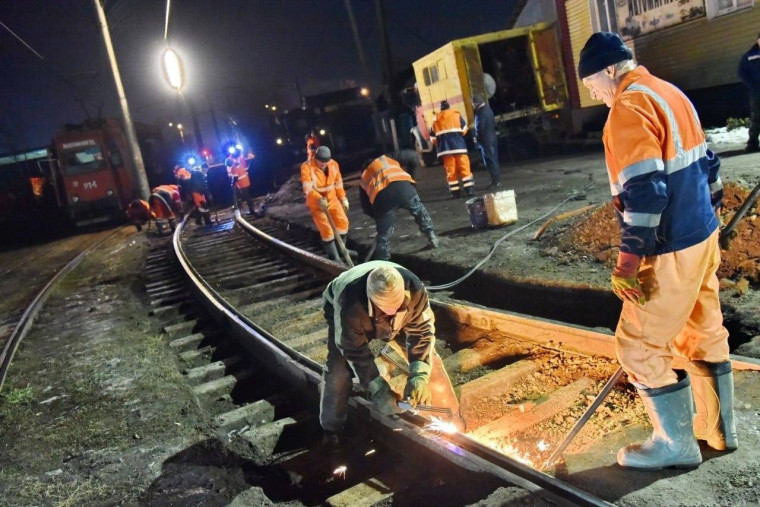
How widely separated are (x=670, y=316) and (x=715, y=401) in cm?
60

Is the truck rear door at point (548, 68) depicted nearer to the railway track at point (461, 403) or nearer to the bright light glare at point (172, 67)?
the railway track at point (461, 403)

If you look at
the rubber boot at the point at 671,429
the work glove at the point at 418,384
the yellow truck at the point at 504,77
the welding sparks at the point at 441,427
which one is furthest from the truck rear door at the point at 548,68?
the rubber boot at the point at 671,429

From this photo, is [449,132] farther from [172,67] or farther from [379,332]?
[172,67]

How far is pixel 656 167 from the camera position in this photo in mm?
2449

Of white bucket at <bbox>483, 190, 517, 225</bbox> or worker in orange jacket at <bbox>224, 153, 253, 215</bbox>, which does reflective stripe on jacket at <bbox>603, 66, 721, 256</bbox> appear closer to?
white bucket at <bbox>483, 190, 517, 225</bbox>

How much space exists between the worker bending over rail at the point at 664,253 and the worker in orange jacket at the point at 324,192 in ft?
18.9

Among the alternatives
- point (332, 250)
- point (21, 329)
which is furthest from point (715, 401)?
point (21, 329)

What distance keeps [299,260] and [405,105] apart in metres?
15.8

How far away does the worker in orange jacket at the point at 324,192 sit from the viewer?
8320 mm

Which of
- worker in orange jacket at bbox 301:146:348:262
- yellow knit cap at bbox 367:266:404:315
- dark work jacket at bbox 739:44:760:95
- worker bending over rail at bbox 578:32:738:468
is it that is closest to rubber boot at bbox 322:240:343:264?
worker in orange jacket at bbox 301:146:348:262

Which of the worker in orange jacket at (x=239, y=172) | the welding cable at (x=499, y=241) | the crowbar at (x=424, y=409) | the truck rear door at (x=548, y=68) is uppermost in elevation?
the truck rear door at (x=548, y=68)

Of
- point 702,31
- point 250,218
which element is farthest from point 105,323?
point 702,31

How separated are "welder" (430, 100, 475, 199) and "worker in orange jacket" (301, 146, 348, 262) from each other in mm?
3030

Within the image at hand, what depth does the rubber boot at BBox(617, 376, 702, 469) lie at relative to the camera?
109 inches
